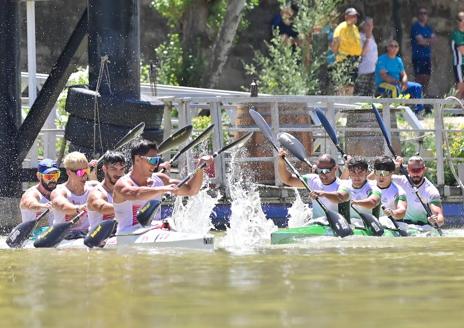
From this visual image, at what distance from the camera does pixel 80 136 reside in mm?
15922

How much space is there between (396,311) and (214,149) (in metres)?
8.80

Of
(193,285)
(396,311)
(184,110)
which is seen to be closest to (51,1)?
(184,110)

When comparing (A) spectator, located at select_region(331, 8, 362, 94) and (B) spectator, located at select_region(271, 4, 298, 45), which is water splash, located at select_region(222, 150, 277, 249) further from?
(B) spectator, located at select_region(271, 4, 298, 45)

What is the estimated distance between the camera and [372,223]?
568 inches

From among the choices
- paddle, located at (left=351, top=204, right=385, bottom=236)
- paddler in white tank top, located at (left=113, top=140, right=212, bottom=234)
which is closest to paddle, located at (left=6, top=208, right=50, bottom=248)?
paddler in white tank top, located at (left=113, top=140, right=212, bottom=234)

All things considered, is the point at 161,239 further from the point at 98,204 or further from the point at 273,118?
the point at 273,118

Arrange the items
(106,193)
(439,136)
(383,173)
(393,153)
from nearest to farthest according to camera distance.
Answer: (106,193)
(383,173)
(393,153)
(439,136)

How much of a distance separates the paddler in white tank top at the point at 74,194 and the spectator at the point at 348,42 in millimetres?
7164

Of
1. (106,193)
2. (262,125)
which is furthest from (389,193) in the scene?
(106,193)

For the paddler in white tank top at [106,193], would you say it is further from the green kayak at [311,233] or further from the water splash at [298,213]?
the water splash at [298,213]

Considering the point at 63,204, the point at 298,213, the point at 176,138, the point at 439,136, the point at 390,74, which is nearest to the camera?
the point at 63,204

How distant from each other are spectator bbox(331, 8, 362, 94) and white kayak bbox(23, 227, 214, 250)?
8.03m

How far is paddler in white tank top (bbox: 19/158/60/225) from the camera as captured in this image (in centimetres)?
1424

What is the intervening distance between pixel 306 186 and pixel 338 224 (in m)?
0.75
